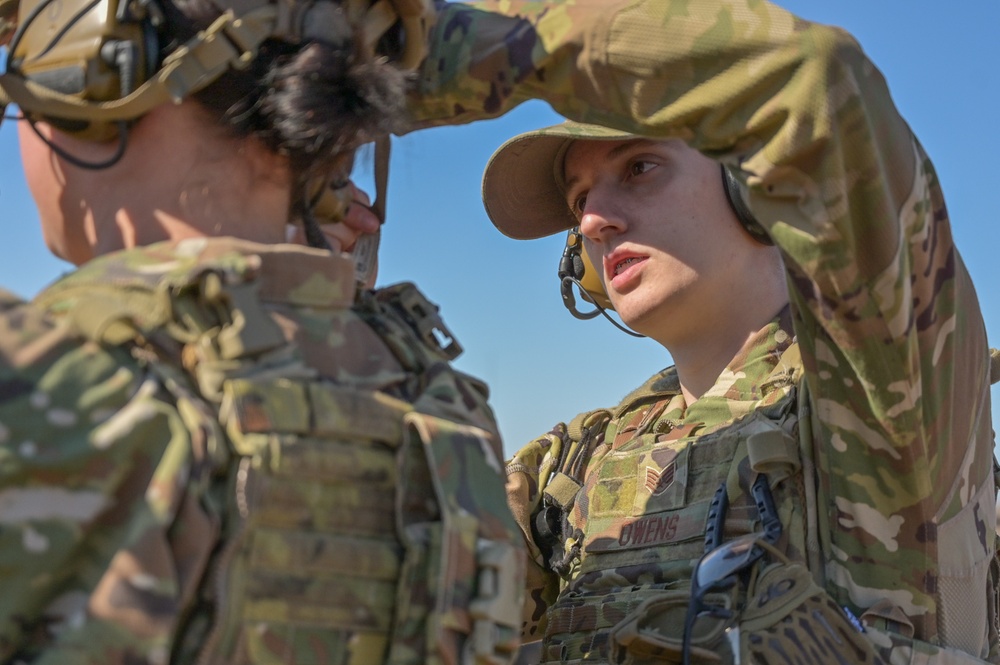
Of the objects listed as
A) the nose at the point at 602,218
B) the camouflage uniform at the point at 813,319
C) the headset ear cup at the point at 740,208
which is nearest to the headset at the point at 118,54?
the camouflage uniform at the point at 813,319

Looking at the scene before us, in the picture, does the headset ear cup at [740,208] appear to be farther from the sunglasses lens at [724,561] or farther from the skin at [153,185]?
the skin at [153,185]

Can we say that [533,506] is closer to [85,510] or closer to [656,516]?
[656,516]

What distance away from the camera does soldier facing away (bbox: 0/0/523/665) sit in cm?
180

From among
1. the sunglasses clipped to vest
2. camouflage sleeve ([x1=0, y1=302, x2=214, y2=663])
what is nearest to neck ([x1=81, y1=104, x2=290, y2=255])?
camouflage sleeve ([x1=0, y1=302, x2=214, y2=663])

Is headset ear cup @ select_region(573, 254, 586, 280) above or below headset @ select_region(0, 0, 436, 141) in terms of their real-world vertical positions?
above

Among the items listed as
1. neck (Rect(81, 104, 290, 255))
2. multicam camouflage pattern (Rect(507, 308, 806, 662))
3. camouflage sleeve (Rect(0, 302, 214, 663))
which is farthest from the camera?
multicam camouflage pattern (Rect(507, 308, 806, 662))

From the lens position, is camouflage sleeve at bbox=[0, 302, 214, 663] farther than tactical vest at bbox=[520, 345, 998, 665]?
No

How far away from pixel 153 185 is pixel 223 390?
51 cm

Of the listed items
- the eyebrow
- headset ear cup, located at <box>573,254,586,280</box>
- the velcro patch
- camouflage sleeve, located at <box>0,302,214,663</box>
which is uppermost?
headset ear cup, located at <box>573,254,586,280</box>

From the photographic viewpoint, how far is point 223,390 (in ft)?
6.37

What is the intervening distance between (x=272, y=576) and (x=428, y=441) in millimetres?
360

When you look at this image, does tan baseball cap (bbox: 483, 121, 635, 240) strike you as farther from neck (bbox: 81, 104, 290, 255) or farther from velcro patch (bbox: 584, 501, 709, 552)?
neck (bbox: 81, 104, 290, 255)

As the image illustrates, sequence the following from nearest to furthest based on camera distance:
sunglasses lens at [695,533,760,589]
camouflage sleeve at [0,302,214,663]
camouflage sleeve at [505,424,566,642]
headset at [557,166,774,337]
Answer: camouflage sleeve at [0,302,214,663], sunglasses lens at [695,533,760,589], camouflage sleeve at [505,424,566,642], headset at [557,166,774,337]

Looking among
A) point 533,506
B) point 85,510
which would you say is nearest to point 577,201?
point 533,506
